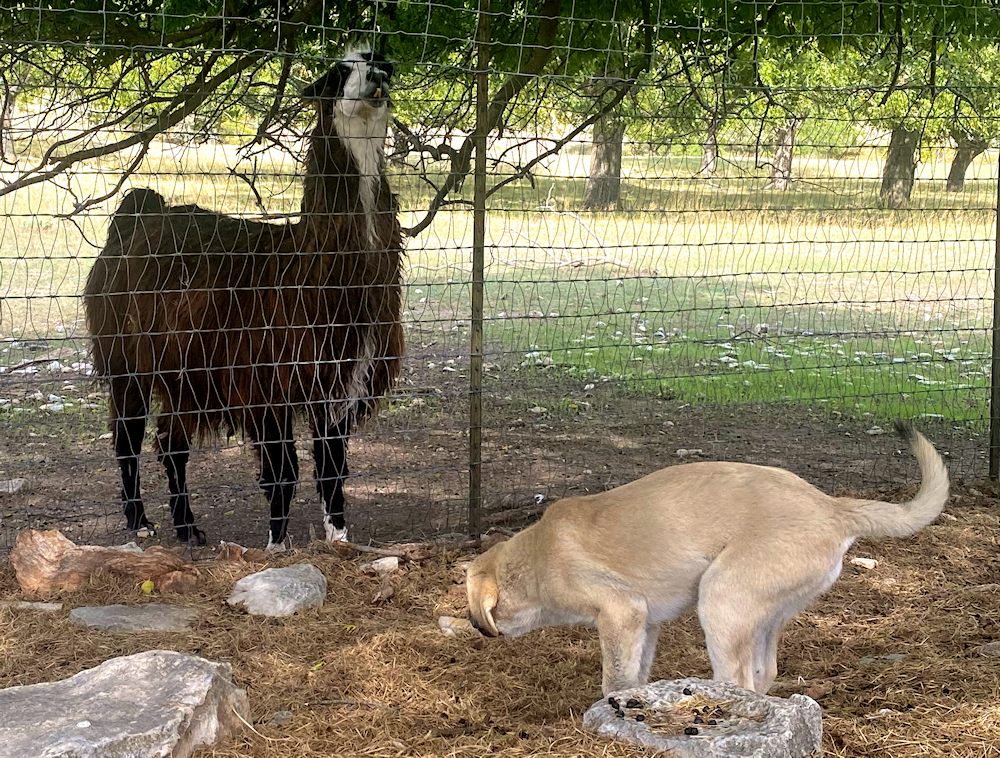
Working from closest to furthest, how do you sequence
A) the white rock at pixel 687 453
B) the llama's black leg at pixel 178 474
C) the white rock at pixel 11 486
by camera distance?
the llama's black leg at pixel 178 474 → the white rock at pixel 11 486 → the white rock at pixel 687 453

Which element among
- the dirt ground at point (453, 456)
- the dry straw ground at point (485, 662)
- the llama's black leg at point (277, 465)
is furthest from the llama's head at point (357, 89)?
the dry straw ground at point (485, 662)

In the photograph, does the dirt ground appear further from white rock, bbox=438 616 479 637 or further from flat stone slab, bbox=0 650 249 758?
flat stone slab, bbox=0 650 249 758

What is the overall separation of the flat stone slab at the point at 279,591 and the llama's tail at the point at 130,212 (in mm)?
1875

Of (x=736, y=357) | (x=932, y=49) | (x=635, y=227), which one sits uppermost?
(x=932, y=49)

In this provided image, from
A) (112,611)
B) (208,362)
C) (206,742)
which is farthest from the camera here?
(208,362)

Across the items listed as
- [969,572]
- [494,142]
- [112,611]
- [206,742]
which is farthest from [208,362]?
[969,572]

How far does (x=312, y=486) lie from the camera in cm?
700

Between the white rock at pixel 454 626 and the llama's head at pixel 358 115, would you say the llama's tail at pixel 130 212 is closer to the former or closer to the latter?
the llama's head at pixel 358 115

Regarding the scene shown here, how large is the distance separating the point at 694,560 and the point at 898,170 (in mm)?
3422

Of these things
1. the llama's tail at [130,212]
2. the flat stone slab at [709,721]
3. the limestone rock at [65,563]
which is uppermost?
the llama's tail at [130,212]

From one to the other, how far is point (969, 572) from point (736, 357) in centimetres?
395

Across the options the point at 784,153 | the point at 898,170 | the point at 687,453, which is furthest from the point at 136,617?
the point at 898,170

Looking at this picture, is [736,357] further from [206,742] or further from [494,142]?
[206,742]

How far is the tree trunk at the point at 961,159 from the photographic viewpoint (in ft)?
20.4
